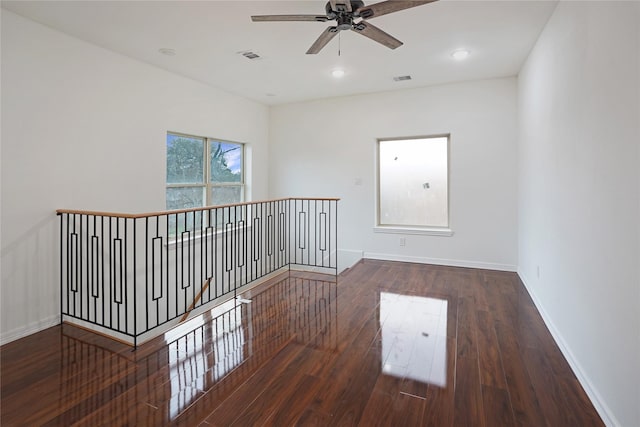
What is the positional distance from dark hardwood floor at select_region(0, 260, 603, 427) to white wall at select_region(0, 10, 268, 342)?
590 mm

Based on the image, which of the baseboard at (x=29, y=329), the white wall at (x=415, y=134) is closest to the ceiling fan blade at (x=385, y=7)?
the white wall at (x=415, y=134)

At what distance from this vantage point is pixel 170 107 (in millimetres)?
4375

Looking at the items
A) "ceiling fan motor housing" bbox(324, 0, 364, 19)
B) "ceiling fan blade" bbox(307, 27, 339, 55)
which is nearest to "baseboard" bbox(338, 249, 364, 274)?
"ceiling fan blade" bbox(307, 27, 339, 55)

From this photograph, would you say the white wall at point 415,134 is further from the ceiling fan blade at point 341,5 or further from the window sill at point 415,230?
the ceiling fan blade at point 341,5

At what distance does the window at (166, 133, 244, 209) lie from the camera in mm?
4633

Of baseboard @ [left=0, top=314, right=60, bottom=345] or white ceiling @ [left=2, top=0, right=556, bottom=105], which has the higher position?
white ceiling @ [left=2, top=0, right=556, bottom=105]

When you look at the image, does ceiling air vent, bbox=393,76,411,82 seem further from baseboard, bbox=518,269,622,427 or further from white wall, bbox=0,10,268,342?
baseboard, bbox=518,269,622,427

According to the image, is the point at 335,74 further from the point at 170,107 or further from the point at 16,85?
the point at 16,85

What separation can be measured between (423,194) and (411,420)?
4.01 meters

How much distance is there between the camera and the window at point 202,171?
463cm

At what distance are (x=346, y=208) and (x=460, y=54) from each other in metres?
2.80

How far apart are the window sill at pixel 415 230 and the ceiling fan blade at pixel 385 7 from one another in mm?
3519

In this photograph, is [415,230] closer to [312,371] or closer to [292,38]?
[292,38]

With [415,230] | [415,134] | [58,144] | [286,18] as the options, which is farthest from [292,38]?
[415,230]
